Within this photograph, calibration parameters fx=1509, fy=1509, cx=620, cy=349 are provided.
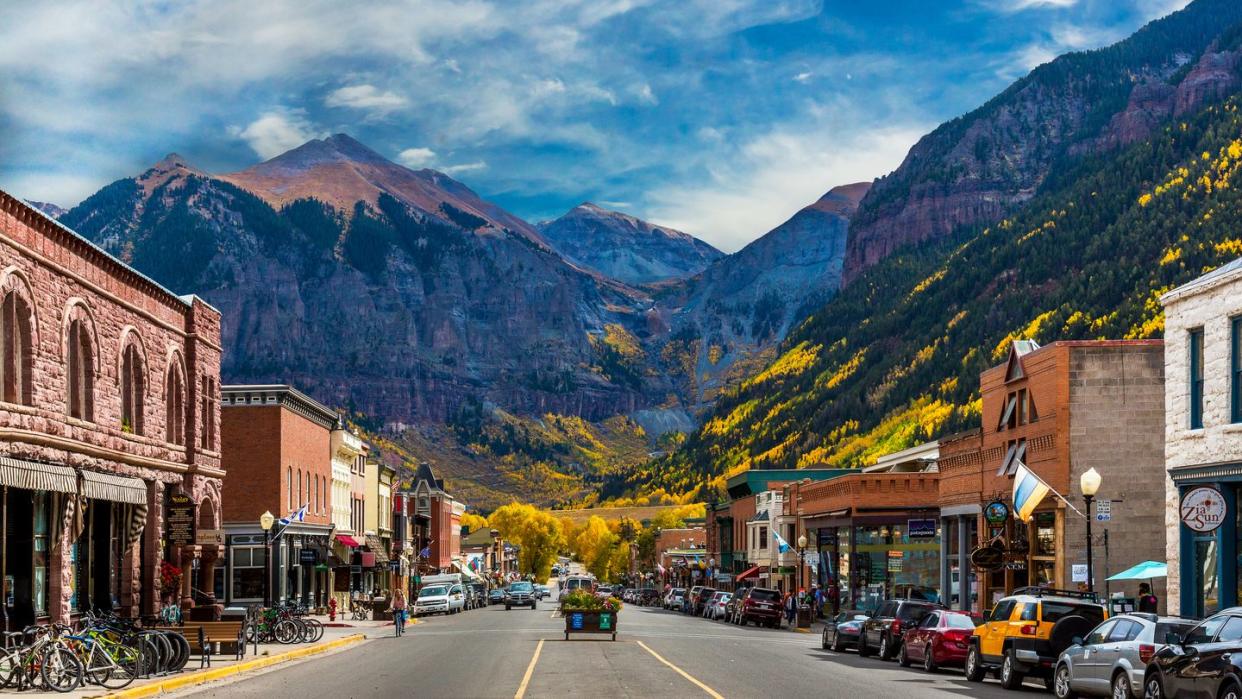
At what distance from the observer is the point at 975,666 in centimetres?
3406

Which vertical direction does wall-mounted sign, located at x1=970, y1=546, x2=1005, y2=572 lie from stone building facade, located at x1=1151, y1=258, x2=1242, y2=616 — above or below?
below

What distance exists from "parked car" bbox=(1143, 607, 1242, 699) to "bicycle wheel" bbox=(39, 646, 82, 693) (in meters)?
18.7

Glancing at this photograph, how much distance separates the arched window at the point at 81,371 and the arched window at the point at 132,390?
278 cm

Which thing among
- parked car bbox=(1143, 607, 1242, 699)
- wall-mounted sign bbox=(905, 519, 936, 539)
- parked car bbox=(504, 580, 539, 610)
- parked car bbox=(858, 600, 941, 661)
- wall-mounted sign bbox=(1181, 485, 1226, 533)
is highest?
wall-mounted sign bbox=(1181, 485, 1226, 533)

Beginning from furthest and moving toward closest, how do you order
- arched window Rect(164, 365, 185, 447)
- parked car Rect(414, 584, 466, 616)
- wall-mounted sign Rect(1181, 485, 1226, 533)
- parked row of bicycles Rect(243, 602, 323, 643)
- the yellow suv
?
parked car Rect(414, 584, 466, 616), parked row of bicycles Rect(243, 602, 323, 643), arched window Rect(164, 365, 185, 447), wall-mounted sign Rect(1181, 485, 1226, 533), the yellow suv

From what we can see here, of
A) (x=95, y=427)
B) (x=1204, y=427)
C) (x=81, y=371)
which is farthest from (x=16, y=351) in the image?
(x=1204, y=427)

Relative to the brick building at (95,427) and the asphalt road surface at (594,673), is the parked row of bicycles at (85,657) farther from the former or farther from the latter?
the brick building at (95,427)

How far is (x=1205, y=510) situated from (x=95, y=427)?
91.4ft

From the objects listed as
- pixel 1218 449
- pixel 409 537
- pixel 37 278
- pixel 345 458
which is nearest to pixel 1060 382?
pixel 1218 449

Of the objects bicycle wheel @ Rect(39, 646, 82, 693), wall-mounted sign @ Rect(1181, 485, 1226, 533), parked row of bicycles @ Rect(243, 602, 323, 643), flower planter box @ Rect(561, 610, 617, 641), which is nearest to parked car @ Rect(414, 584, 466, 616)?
parked row of bicycles @ Rect(243, 602, 323, 643)

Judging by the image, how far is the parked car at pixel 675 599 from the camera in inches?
4505

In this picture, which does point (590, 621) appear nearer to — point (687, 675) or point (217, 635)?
point (217, 635)

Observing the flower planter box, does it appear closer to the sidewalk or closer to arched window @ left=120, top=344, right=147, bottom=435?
the sidewalk

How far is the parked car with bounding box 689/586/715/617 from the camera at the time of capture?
309ft
